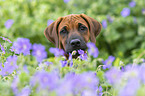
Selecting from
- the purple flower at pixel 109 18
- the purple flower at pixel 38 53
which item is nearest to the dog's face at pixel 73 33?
the purple flower at pixel 38 53

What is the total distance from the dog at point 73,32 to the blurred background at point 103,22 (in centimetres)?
252

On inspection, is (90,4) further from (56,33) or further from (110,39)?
(56,33)

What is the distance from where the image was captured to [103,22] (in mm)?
6605

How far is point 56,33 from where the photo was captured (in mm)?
3861

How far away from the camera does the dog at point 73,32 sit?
3.38 metres

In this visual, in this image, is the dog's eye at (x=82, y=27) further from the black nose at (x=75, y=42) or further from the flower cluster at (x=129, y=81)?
the flower cluster at (x=129, y=81)

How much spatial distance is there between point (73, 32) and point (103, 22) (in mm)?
3221

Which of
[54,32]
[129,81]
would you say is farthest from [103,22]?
[129,81]

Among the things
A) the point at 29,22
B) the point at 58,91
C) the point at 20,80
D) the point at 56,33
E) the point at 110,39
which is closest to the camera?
the point at 58,91

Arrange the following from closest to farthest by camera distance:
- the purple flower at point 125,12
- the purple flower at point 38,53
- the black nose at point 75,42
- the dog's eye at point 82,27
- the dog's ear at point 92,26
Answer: the purple flower at point 38,53 → the black nose at point 75,42 → the dog's eye at point 82,27 → the dog's ear at point 92,26 → the purple flower at point 125,12

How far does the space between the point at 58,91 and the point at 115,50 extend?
5.72 metres

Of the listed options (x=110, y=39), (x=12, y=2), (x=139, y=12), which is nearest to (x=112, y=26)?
(x=110, y=39)

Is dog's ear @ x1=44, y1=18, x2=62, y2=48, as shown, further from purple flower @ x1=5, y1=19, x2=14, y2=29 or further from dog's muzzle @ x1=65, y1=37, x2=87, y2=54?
purple flower @ x1=5, y1=19, x2=14, y2=29

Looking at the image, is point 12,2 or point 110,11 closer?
point 110,11
